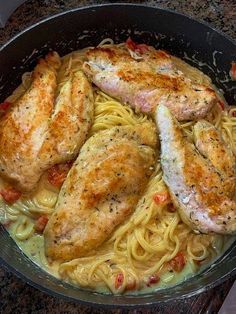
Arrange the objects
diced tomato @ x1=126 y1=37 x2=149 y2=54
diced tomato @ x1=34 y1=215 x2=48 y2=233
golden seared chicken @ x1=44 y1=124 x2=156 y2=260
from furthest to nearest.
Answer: diced tomato @ x1=126 y1=37 x2=149 y2=54, diced tomato @ x1=34 y1=215 x2=48 y2=233, golden seared chicken @ x1=44 y1=124 x2=156 y2=260

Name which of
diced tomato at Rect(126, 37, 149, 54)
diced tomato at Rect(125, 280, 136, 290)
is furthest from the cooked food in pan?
diced tomato at Rect(126, 37, 149, 54)

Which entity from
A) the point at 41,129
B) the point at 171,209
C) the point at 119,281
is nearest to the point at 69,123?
the point at 41,129

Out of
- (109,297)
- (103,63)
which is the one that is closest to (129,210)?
(109,297)

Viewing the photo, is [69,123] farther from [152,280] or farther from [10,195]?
[152,280]

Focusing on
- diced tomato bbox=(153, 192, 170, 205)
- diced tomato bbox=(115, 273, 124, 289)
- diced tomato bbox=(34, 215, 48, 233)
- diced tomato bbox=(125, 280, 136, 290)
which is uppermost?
diced tomato bbox=(34, 215, 48, 233)

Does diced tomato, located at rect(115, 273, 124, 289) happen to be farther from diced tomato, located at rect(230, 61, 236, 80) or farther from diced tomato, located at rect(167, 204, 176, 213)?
diced tomato, located at rect(230, 61, 236, 80)

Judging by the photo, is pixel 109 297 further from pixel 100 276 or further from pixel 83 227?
pixel 83 227
